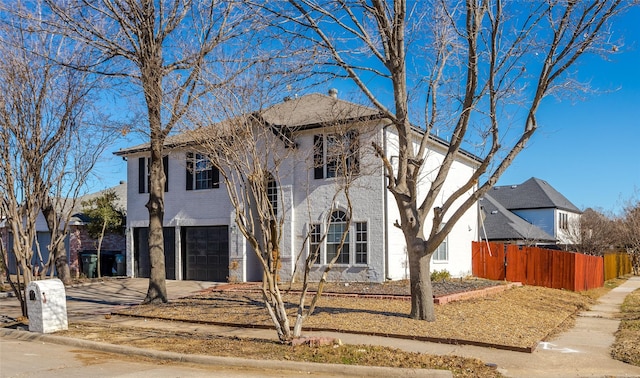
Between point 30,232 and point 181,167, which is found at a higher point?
point 181,167

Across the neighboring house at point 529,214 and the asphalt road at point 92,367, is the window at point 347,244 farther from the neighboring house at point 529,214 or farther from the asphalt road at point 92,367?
the neighboring house at point 529,214

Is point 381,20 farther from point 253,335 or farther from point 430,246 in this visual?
point 253,335

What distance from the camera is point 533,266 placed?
2355 cm

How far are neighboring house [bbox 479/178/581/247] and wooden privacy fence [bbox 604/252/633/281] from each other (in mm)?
3737

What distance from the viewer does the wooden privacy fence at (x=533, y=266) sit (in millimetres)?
23156

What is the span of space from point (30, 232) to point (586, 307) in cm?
1566

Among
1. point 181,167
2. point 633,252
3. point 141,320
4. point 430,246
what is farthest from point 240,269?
point 633,252

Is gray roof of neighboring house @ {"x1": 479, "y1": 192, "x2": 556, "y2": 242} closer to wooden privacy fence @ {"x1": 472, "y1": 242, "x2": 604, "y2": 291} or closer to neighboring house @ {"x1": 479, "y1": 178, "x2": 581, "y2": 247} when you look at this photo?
neighboring house @ {"x1": 479, "y1": 178, "x2": 581, "y2": 247}

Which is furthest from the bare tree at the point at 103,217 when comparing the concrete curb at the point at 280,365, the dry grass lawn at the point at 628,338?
the dry grass lawn at the point at 628,338

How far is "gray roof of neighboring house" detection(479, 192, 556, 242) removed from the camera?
3741 centimetres

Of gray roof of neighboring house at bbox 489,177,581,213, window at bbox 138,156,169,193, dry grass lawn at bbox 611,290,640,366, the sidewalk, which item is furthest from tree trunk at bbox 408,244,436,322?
gray roof of neighboring house at bbox 489,177,581,213

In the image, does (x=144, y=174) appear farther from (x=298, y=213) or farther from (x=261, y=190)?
(x=261, y=190)

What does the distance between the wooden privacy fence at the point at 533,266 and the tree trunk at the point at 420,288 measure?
1243 cm

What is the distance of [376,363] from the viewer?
8594mm
